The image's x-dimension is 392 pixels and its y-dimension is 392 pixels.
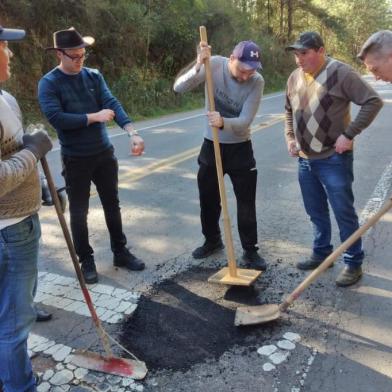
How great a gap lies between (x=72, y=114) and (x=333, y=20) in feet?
119

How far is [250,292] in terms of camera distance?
3730 mm

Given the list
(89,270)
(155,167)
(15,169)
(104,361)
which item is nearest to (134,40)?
(155,167)

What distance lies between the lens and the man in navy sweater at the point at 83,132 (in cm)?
362

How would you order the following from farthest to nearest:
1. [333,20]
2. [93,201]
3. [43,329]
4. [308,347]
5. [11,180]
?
[333,20] → [93,201] → [43,329] → [308,347] → [11,180]

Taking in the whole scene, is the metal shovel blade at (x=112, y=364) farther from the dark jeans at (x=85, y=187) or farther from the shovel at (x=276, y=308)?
the dark jeans at (x=85, y=187)

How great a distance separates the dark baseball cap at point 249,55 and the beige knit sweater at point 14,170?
1.90 meters

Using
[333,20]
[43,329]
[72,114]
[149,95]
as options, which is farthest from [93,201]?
[333,20]

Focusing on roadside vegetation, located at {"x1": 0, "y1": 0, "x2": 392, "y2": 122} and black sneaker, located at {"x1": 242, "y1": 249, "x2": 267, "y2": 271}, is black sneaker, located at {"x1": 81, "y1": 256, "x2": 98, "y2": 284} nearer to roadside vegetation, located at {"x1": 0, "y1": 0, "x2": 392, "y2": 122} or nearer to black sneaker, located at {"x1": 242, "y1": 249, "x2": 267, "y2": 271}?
black sneaker, located at {"x1": 242, "y1": 249, "x2": 267, "y2": 271}

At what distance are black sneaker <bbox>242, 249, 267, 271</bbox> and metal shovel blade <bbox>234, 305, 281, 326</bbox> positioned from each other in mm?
747

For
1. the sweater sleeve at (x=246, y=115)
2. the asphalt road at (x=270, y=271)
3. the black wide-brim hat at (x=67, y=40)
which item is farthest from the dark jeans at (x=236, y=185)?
the black wide-brim hat at (x=67, y=40)

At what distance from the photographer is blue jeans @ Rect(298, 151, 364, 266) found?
3678 mm

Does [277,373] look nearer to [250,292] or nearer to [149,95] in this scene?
[250,292]

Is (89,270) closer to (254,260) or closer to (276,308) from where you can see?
(254,260)

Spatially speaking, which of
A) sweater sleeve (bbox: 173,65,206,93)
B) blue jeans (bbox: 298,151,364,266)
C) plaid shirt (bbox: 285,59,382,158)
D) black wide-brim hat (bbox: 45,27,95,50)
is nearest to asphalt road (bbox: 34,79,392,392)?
blue jeans (bbox: 298,151,364,266)
